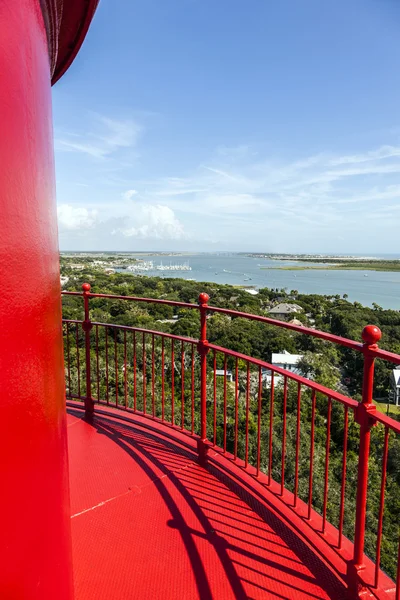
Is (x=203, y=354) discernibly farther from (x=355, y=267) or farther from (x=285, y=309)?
(x=355, y=267)

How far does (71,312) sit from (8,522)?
664 inches

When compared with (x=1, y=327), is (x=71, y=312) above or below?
below

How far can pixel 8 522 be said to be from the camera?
853 millimetres

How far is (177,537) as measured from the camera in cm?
232

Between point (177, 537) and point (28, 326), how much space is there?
1964 millimetres

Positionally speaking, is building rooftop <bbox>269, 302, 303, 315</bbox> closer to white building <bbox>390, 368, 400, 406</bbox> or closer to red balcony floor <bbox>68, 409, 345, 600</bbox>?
white building <bbox>390, 368, 400, 406</bbox>

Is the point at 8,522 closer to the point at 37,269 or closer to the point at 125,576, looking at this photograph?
the point at 37,269

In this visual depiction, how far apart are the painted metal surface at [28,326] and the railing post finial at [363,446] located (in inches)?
52.7

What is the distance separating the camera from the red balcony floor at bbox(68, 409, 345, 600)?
78.0 inches

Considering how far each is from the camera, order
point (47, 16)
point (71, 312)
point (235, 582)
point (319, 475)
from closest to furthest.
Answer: point (47, 16) → point (235, 582) → point (71, 312) → point (319, 475)

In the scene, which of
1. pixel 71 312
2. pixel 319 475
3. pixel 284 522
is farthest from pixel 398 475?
pixel 284 522

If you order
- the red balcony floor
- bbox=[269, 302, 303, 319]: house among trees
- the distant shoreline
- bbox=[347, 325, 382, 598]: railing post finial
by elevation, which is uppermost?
bbox=[347, 325, 382, 598]: railing post finial

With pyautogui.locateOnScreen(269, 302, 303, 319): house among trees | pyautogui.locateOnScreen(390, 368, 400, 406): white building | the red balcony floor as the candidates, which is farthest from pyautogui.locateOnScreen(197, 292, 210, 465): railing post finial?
pyautogui.locateOnScreen(269, 302, 303, 319): house among trees

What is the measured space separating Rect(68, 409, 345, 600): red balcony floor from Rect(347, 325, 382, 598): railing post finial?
0.12m
